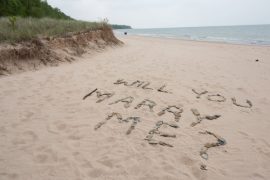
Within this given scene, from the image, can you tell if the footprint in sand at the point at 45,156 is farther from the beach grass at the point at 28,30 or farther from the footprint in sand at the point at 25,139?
the beach grass at the point at 28,30

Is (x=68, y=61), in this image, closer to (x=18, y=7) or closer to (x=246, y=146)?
(x=246, y=146)

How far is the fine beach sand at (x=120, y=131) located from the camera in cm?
292

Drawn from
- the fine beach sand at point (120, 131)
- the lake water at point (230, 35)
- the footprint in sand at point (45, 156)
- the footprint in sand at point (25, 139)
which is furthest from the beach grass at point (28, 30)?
the lake water at point (230, 35)

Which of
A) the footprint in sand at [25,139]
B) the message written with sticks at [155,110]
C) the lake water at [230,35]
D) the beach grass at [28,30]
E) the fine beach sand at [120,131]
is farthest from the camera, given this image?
the lake water at [230,35]

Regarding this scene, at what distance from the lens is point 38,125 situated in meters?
3.94

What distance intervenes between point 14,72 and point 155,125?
16.1ft

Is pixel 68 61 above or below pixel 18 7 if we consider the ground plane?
below

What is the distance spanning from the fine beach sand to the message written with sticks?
0.06 meters

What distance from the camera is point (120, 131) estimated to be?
149 inches

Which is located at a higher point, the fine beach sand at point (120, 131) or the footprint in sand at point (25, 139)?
the fine beach sand at point (120, 131)

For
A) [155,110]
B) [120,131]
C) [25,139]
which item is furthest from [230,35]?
[25,139]

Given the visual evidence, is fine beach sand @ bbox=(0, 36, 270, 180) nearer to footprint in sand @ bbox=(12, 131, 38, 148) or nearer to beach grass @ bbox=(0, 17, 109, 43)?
footprint in sand @ bbox=(12, 131, 38, 148)

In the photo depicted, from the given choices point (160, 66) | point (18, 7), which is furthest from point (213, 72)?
point (18, 7)

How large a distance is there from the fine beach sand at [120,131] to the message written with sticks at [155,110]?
2.5 inches
